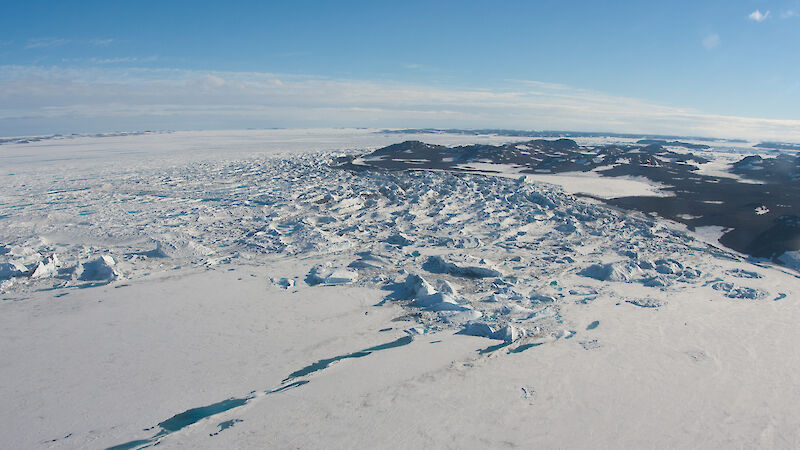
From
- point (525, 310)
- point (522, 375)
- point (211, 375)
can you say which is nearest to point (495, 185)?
point (525, 310)

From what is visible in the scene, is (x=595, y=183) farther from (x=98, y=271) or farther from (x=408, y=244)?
(x=98, y=271)

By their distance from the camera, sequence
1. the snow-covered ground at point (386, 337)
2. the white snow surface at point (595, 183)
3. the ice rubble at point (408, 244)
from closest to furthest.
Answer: the snow-covered ground at point (386, 337)
the ice rubble at point (408, 244)
the white snow surface at point (595, 183)

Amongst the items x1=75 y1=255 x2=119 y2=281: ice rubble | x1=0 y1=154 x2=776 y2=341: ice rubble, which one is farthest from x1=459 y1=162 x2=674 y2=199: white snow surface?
x1=75 y1=255 x2=119 y2=281: ice rubble

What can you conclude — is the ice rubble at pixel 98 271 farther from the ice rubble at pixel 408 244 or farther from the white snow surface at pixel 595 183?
the white snow surface at pixel 595 183

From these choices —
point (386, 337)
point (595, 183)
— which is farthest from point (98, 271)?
point (595, 183)

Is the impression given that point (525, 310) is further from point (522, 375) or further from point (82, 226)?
point (82, 226)

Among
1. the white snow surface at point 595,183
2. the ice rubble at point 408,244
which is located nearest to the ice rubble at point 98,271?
the ice rubble at point 408,244

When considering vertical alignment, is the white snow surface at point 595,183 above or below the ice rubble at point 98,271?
above
